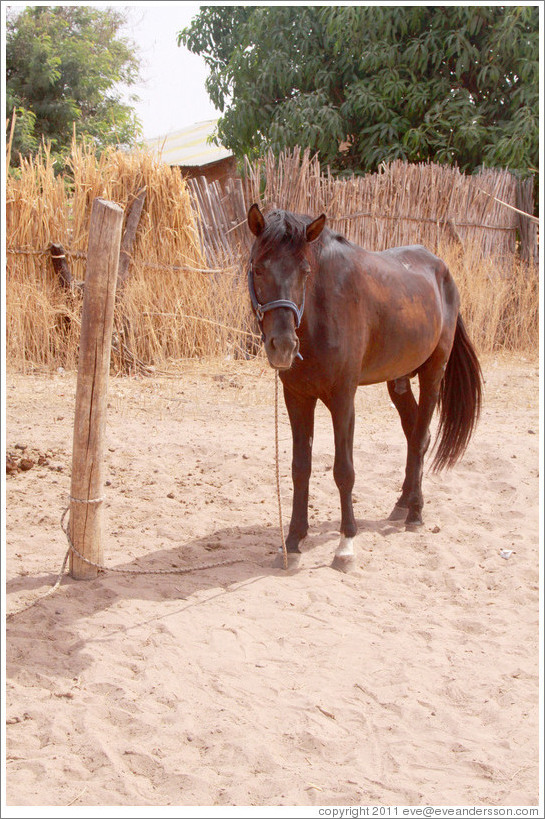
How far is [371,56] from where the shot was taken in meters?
11.8

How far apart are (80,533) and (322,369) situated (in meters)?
1.45

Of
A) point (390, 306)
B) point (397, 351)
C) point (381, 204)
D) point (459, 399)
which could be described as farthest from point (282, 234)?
point (381, 204)

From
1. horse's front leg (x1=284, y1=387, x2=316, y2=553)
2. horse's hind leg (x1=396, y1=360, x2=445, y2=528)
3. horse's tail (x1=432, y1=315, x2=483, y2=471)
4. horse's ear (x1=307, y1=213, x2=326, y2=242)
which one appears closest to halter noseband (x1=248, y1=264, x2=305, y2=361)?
horse's ear (x1=307, y1=213, x2=326, y2=242)

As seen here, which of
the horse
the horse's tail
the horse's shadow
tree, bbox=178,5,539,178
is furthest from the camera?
tree, bbox=178,5,539,178

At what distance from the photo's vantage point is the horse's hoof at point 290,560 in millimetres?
4141

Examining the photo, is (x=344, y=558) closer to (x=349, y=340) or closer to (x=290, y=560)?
(x=290, y=560)

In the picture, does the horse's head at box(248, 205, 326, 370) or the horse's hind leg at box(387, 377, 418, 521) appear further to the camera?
the horse's hind leg at box(387, 377, 418, 521)

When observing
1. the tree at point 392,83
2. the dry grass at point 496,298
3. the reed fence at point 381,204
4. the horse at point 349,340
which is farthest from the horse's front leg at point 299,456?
the tree at point 392,83

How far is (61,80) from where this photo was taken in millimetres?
17891

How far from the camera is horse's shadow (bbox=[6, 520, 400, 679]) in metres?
3.12

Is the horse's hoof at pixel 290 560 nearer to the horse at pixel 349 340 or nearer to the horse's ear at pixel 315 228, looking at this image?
the horse at pixel 349 340

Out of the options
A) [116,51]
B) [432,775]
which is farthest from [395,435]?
[116,51]

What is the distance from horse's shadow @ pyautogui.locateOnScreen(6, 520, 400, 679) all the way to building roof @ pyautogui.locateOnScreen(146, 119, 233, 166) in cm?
1162

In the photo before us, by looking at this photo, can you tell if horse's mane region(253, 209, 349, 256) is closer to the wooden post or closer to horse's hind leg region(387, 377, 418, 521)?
the wooden post
